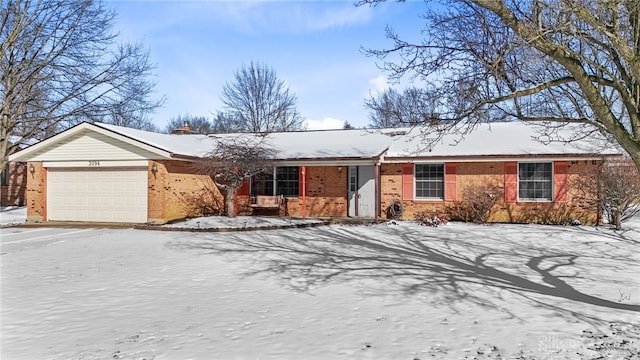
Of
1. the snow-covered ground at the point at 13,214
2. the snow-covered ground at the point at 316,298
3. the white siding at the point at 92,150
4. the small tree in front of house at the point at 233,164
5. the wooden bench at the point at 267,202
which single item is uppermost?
the white siding at the point at 92,150

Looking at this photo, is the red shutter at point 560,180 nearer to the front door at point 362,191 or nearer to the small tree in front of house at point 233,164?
the front door at point 362,191

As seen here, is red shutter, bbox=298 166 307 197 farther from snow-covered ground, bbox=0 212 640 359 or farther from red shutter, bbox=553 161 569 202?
red shutter, bbox=553 161 569 202

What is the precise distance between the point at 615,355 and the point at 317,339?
3.07 m

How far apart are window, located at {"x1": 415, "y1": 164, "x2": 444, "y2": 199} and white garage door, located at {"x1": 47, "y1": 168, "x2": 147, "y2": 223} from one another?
10290mm

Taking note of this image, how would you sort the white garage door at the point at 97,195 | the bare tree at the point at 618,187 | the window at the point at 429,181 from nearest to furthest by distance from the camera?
1. the bare tree at the point at 618,187
2. the white garage door at the point at 97,195
3. the window at the point at 429,181

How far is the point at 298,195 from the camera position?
18.2 m

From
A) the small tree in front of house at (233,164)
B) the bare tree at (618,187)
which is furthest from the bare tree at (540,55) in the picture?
the small tree in front of house at (233,164)

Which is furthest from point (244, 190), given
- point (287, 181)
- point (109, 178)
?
point (109, 178)

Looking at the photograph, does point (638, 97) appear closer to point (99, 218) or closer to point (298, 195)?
point (298, 195)

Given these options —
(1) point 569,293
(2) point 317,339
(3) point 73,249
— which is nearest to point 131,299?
(2) point 317,339

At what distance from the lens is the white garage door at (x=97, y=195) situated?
16125 mm

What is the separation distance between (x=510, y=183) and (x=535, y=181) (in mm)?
889

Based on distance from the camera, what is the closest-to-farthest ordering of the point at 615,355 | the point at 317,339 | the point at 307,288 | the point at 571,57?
1. the point at 615,355
2. the point at 317,339
3. the point at 571,57
4. the point at 307,288

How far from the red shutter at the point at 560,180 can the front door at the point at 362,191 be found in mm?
6507
